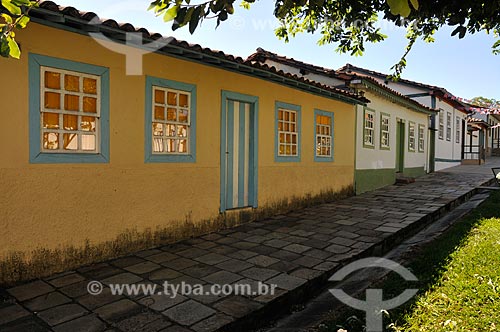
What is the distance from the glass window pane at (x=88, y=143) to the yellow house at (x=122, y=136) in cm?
1

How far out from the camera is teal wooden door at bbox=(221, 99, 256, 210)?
20.9 feet

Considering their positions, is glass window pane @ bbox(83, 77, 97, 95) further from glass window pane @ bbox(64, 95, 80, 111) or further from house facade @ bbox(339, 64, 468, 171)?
house facade @ bbox(339, 64, 468, 171)

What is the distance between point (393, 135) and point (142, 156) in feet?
34.3

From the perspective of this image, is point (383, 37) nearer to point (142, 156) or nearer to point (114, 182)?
point (142, 156)

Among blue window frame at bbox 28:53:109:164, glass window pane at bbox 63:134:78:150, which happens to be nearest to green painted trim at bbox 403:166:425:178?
blue window frame at bbox 28:53:109:164

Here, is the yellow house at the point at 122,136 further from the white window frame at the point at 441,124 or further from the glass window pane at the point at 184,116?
the white window frame at the point at 441,124

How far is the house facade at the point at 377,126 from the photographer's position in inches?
407

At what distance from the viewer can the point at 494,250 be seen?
455cm

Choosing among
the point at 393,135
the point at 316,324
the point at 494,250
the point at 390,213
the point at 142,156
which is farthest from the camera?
the point at 393,135

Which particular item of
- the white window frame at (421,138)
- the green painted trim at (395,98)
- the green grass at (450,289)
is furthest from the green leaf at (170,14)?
the white window frame at (421,138)

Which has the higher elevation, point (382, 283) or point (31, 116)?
point (31, 116)

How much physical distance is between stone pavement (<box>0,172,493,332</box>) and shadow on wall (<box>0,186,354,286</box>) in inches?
5.1

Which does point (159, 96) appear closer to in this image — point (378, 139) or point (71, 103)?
point (71, 103)

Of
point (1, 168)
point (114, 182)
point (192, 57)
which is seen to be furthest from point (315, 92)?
point (1, 168)
